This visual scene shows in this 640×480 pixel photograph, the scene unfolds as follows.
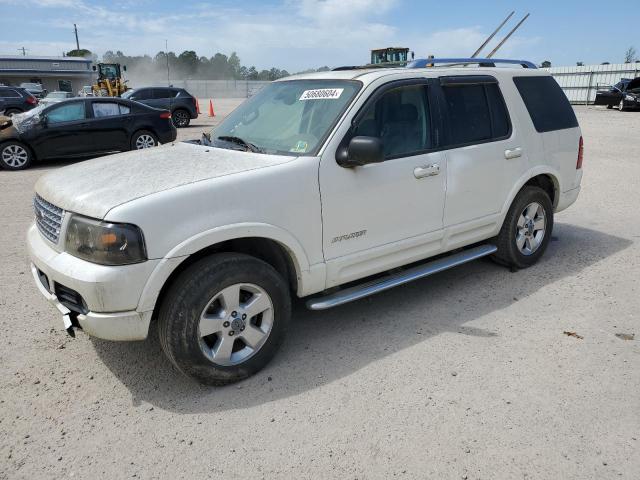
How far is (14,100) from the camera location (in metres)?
23.8

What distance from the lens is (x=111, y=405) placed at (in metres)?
3.07

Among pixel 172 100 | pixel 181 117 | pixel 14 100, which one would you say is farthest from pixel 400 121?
pixel 14 100

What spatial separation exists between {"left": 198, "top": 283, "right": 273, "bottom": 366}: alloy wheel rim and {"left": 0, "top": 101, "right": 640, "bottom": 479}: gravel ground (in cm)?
22

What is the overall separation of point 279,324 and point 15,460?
1.59 m

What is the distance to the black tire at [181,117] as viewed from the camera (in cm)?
2089

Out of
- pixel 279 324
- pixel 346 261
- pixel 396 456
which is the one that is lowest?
pixel 396 456

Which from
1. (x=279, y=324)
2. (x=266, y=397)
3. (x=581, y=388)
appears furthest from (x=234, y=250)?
(x=581, y=388)

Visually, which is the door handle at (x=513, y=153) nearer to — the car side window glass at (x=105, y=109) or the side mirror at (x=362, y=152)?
the side mirror at (x=362, y=152)

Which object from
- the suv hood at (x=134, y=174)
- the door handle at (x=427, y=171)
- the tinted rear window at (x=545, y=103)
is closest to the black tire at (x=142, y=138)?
the suv hood at (x=134, y=174)

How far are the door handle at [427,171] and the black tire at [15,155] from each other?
10.6 metres

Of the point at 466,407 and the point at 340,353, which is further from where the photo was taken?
the point at 340,353

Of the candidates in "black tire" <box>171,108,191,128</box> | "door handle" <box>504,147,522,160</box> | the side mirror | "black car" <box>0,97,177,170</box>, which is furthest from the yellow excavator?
the side mirror

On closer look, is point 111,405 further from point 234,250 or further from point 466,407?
point 466,407

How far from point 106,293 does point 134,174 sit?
34.6 inches
